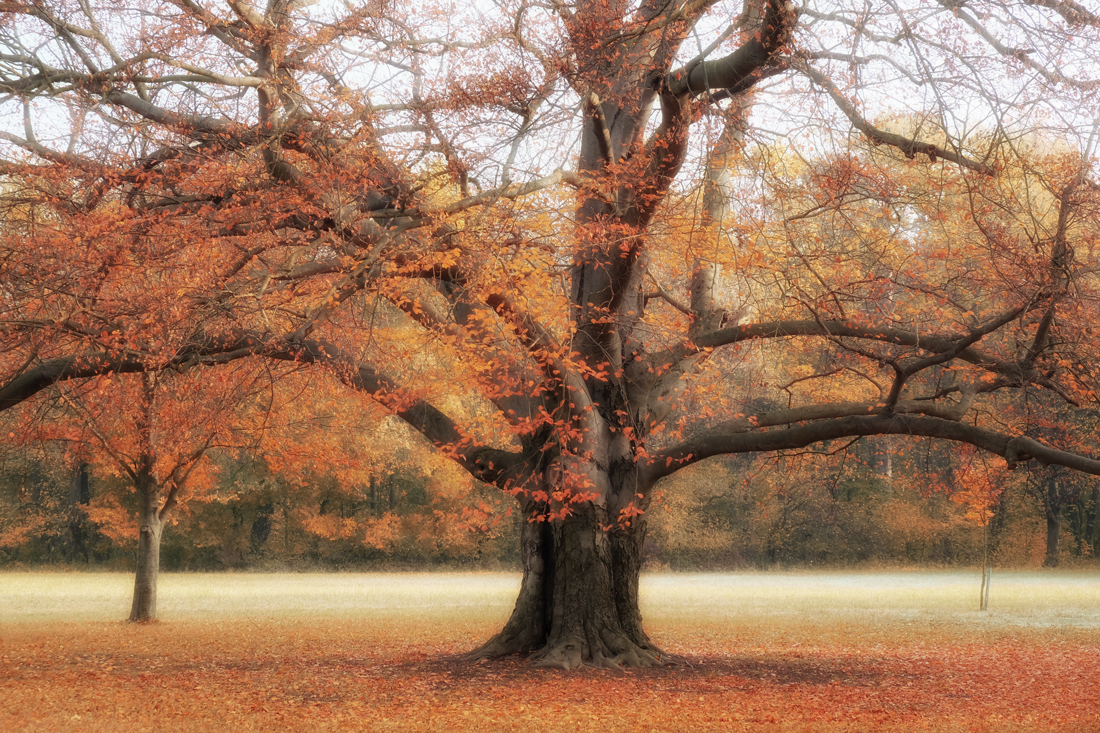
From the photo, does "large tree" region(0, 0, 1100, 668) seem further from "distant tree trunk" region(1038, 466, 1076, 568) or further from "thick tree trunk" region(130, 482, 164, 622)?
"distant tree trunk" region(1038, 466, 1076, 568)

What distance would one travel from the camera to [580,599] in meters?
11.0

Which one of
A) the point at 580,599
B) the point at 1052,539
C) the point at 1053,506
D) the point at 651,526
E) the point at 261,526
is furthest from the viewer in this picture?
the point at 261,526

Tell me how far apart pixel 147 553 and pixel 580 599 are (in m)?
9.54

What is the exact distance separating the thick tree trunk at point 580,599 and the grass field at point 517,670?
1.41 ft

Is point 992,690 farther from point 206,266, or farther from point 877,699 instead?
point 206,266

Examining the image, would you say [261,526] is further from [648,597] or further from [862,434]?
[862,434]

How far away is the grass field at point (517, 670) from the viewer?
8.06m

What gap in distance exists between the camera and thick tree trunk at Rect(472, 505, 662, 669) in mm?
10891

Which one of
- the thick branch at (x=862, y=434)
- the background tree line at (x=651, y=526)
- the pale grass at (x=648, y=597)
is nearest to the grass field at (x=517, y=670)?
the pale grass at (x=648, y=597)

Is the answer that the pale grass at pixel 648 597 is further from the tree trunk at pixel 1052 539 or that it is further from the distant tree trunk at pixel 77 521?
the distant tree trunk at pixel 77 521

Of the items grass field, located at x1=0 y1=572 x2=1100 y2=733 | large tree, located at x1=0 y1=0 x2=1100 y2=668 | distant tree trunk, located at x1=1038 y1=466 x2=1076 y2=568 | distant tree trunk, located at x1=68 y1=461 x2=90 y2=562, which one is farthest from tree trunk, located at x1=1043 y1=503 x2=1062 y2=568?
distant tree trunk, located at x1=68 y1=461 x2=90 y2=562

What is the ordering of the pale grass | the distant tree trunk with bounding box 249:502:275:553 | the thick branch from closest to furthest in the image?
the thick branch
the pale grass
the distant tree trunk with bounding box 249:502:275:553

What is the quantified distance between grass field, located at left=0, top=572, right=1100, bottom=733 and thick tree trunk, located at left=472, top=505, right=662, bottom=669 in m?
0.43

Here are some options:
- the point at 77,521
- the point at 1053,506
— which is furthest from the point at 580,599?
the point at 77,521
